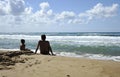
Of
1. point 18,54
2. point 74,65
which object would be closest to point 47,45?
point 18,54

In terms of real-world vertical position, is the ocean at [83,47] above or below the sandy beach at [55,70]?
below

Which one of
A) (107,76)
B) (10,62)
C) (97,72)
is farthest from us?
(10,62)

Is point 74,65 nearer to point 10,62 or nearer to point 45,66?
point 45,66

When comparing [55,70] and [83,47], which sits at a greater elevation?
[55,70]

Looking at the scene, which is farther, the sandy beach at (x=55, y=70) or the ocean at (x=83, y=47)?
the ocean at (x=83, y=47)

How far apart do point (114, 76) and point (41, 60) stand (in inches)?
104

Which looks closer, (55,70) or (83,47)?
(55,70)

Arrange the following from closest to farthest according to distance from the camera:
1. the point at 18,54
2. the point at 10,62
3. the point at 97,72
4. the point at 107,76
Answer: the point at 107,76
the point at 97,72
the point at 10,62
the point at 18,54

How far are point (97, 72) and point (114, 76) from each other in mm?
442

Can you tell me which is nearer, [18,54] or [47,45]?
[18,54]

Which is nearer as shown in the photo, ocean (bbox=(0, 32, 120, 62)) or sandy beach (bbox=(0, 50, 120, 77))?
sandy beach (bbox=(0, 50, 120, 77))

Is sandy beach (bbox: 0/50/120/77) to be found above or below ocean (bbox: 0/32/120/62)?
above

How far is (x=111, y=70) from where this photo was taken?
5562mm

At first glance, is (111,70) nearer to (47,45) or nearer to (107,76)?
(107,76)
